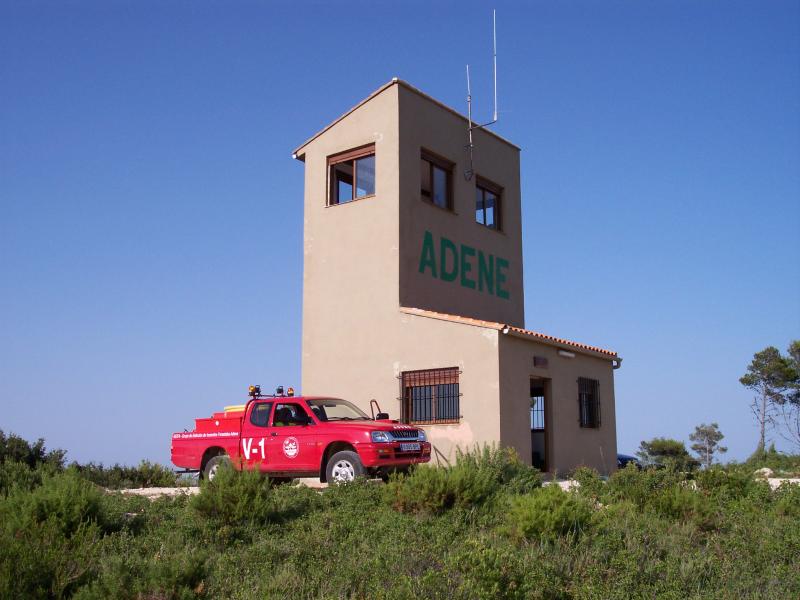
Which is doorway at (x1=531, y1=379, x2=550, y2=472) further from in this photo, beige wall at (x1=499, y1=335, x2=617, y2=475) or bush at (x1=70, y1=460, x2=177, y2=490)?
bush at (x1=70, y1=460, x2=177, y2=490)

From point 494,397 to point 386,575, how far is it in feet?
31.7

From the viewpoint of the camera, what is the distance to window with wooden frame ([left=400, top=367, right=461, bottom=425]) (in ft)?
59.9

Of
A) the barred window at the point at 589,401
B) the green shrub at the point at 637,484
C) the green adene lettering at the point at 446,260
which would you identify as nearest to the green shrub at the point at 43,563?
the green shrub at the point at 637,484

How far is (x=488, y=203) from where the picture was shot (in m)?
24.3

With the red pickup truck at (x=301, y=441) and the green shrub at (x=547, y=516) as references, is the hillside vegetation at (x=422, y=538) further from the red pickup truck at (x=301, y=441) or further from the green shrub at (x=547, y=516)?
the red pickup truck at (x=301, y=441)

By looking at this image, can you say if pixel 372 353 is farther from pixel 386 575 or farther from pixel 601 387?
pixel 386 575

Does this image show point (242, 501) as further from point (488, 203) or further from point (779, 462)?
point (779, 462)

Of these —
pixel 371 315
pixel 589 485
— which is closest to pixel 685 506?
pixel 589 485

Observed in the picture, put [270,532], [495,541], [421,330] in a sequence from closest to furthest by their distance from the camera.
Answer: [495,541]
[270,532]
[421,330]

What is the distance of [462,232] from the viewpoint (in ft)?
73.8

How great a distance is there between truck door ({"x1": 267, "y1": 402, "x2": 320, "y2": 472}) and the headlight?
3.88 ft

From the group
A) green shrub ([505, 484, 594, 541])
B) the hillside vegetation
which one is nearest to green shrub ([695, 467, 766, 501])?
the hillside vegetation

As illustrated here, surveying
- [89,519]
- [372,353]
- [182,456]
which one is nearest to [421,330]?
[372,353]

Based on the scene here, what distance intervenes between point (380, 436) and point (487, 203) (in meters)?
11.7
